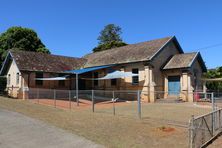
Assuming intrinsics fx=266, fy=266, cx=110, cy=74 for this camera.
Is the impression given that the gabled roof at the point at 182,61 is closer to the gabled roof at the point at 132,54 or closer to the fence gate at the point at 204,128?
the gabled roof at the point at 132,54

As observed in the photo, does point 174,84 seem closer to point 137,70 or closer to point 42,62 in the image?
point 137,70

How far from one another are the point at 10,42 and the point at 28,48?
3167 millimetres

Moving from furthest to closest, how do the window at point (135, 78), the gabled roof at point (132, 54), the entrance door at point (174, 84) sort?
the window at point (135, 78) < the gabled roof at point (132, 54) < the entrance door at point (174, 84)

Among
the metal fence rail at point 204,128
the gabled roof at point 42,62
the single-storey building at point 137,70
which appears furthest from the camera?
the gabled roof at point 42,62

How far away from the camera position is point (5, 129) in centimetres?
1074

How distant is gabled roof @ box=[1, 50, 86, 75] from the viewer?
2845 centimetres

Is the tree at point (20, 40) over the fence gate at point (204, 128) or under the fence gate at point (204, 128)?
over

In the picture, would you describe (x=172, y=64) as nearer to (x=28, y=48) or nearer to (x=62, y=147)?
(x=62, y=147)

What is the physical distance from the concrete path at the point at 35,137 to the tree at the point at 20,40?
35367 mm

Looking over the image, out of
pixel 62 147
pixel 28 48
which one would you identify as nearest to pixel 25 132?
pixel 62 147

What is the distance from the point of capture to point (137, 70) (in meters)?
28.6

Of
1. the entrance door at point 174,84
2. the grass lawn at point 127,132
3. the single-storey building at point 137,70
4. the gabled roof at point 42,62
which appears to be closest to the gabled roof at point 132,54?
the single-storey building at point 137,70

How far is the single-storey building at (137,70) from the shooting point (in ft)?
89.0

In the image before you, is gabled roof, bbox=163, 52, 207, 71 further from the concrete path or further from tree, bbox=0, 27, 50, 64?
tree, bbox=0, 27, 50, 64
